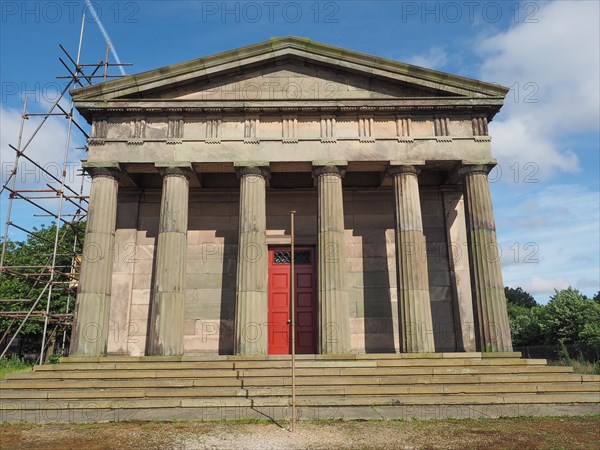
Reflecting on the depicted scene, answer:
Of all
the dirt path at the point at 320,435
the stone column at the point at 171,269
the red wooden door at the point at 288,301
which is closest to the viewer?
the dirt path at the point at 320,435

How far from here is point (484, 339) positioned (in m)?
16.2

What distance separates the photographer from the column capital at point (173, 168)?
17.5m

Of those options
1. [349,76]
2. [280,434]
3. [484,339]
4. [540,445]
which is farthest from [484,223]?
[280,434]

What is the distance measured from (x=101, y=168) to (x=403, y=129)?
1145 centimetres

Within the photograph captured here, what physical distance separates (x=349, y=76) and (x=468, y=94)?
4633 millimetres

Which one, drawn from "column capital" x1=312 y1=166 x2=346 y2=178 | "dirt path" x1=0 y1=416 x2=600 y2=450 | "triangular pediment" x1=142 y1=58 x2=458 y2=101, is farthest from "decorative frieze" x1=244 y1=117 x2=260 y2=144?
"dirt path" x1=0 y1=416 x2=600 y2=450

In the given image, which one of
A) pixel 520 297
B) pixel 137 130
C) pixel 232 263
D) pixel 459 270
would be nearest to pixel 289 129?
pixel 137 130

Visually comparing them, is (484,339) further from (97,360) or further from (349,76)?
(97,360)

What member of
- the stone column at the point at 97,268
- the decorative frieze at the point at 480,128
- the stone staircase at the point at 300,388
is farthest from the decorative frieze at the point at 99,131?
the decorative frieze at the point at 480,128

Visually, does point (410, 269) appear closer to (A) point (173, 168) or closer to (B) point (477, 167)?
(B) point (477, 167)

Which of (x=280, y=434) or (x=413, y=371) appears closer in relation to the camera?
(x=280, y=434)

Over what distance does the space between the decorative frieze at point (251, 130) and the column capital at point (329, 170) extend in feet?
8.24

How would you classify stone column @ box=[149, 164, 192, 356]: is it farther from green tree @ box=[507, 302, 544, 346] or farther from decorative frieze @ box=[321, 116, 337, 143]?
green tree @ box=[507, 302, 544, 346]

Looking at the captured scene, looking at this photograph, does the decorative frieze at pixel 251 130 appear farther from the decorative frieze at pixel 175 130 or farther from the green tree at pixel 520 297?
the green tree at pixel 520 297
